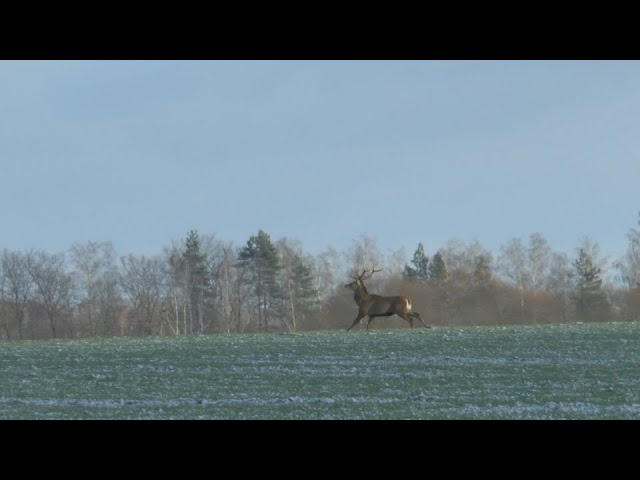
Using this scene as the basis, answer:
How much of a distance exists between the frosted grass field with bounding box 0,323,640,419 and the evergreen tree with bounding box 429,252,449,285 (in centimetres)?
4006

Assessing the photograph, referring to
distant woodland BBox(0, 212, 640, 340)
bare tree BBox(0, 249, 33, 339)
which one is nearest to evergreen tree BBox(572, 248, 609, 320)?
distant woodland BBox(0, 212, 640, 340)

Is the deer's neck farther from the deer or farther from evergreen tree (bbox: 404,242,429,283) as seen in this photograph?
evergreen tree (bbox: 404,242,429,283)

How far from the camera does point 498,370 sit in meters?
19.9

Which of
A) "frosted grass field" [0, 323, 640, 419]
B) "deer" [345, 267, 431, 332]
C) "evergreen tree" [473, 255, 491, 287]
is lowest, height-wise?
"frosted grass field" [0, 323, 640, 419]

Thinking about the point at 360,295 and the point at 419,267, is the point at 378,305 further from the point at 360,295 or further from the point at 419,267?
the point at 419,267

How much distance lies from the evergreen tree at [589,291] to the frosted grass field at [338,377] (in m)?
35.8

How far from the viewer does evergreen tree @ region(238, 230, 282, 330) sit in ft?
213

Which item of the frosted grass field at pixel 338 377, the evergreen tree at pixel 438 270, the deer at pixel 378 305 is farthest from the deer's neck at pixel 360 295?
the evergreen tree at pixel 438 270

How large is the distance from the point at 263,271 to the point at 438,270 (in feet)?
49.0

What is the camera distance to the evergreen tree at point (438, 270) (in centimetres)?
6903
